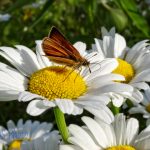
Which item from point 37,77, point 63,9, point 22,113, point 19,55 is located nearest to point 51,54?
point 37,77

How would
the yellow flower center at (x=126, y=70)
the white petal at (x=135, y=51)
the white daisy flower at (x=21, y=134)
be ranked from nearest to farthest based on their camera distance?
the yellow flower center at (x=126, y=70), the white petal at (x=135, y=51), the white daisy flower at (x=21, y=134)

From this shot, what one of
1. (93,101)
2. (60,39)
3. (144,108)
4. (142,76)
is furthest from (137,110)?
(93,101)

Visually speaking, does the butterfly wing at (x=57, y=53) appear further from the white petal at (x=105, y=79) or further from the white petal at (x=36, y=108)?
the white petal at (x=36, y=108)

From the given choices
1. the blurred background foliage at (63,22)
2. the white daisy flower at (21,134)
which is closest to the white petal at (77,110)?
the white daisy flower at (21,134)

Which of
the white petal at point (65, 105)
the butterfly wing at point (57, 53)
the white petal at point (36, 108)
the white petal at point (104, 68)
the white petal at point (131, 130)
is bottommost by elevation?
the white petal at point (131, 130)

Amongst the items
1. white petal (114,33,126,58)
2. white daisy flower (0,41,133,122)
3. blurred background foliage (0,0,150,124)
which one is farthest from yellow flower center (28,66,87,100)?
blurred background foliage (0,0,150,124)

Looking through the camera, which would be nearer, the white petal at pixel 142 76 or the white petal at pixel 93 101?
the white petal at pixel 93 101

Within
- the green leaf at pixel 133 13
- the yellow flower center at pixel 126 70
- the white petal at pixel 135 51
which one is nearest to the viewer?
the yellow flower center at pixel 126 70

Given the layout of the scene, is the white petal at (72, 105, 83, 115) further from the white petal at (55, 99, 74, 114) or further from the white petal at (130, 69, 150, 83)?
the white petal at (130, 69, 150, 83)
